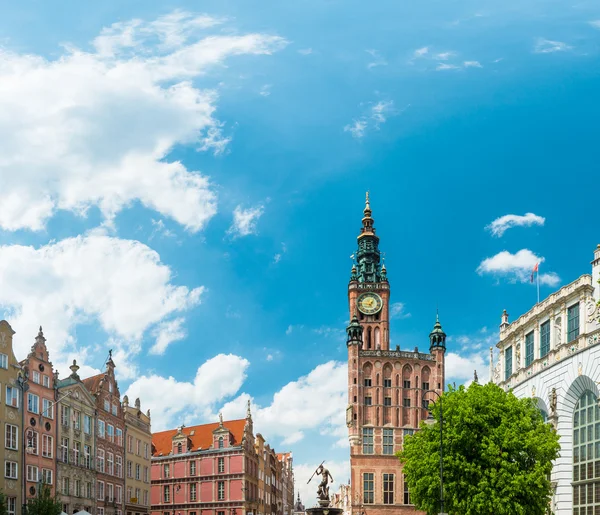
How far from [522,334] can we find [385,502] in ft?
162

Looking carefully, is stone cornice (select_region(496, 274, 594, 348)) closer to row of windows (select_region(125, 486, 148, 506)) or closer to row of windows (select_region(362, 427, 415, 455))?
row of windows (select_region(362, 427, 415, 455))

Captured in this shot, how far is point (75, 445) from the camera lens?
80062 millimetres

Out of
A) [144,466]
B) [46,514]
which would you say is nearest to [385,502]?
[144,466]

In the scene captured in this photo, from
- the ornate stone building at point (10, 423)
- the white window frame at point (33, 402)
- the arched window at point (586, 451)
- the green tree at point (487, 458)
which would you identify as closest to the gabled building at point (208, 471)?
the white window frame at point (33, 402)

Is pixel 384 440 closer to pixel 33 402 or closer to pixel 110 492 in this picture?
pixel 110 492

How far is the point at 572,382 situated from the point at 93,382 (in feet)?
156

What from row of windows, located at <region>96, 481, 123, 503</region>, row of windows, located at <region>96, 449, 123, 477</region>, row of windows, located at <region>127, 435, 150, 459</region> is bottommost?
row of windows, located at <region>96, 481, 123, 503</region>

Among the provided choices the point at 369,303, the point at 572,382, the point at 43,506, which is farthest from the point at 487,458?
the point at 369,303

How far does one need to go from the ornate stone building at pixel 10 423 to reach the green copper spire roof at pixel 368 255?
77.2 m

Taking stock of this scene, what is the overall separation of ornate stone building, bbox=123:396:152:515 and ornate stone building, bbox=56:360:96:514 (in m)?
10.5

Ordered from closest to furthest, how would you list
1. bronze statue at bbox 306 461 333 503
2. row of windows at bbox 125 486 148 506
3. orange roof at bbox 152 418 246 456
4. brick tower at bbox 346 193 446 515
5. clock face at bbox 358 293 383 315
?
bronze statue at bbox 306 461 333 503 < row of windows at bbox 125 486 148 506 < orange roof at bbox 152 418 246 456 < brick tower at bbox 346 193 446 515 < clock face at bbox 358 293 383 315

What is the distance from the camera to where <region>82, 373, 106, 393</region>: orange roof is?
87.7 metres

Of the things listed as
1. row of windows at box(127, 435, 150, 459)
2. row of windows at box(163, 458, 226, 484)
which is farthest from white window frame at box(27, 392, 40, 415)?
row of windows at box(163, 458, 226, 484)

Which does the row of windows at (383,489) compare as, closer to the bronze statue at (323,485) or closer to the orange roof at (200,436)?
the orange roof at (200,436)
